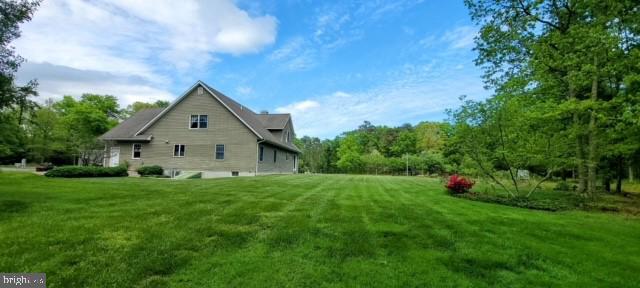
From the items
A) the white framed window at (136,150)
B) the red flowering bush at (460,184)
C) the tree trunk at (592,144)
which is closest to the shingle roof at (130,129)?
the white framed window at (136,150)

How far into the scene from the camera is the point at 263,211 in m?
6.67

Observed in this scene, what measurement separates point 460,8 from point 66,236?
18.1 metres

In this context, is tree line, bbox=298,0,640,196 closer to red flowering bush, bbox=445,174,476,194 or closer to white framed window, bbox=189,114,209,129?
red flowering bush, bbox=445,174,476,194

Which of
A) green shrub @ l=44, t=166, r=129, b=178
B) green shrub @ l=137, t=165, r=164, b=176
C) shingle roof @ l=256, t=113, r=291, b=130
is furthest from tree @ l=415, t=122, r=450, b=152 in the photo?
green shrub @ l=44, t=166, r=129, b=178

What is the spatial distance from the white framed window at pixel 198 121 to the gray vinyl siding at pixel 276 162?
430cm

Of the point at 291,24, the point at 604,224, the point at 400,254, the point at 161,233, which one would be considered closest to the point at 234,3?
the point at 291,24

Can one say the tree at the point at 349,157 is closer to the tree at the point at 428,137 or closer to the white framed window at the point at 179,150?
the tree at the point at 428,137

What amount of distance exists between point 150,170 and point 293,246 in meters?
17.4

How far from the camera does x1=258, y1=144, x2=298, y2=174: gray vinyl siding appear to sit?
848 inches

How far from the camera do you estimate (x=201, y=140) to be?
20.3m

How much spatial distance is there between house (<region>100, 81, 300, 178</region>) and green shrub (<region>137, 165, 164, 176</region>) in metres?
1.28

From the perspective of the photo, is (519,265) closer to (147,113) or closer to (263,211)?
(263,211)

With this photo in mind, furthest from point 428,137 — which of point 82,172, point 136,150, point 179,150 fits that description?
point 82,172

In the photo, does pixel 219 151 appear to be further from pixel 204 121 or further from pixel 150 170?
pixel 150 170
